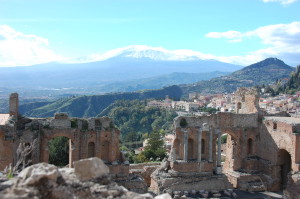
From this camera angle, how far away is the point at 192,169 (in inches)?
1059

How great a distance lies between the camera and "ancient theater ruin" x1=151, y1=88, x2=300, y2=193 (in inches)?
1025

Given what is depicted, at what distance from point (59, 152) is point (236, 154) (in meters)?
18.5

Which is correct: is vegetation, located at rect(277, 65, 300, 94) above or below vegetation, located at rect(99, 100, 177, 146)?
above

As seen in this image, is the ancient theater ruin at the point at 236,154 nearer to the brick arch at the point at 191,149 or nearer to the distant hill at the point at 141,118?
the brick arch at the point at 191,149

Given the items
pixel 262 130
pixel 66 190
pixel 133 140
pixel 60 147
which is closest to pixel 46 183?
pixel 66 190

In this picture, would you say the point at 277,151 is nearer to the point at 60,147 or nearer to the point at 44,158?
the point at 44,158

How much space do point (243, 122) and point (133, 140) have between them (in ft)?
147

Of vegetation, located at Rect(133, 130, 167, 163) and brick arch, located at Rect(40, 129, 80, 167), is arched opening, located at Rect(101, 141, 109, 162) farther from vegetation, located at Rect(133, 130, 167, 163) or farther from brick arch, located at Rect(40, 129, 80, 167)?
vegetation, located at Rect(133, 130, 167, 163)

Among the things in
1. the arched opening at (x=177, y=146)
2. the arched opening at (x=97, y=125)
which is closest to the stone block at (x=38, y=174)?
the arched opening at (x=97, y=125)

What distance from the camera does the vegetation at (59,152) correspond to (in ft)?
119

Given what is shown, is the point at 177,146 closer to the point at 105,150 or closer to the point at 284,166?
the point at 105,150

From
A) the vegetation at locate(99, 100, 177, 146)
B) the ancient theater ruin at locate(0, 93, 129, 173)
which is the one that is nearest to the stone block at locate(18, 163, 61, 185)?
the ancient theater ruin at locate(0, 93, 129, 173)

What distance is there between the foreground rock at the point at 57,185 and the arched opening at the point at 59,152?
29.2m

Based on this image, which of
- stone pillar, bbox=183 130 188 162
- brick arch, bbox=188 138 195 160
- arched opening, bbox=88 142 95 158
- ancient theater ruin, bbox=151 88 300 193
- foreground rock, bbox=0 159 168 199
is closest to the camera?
foreground rock, bbox=0 159 168 199
